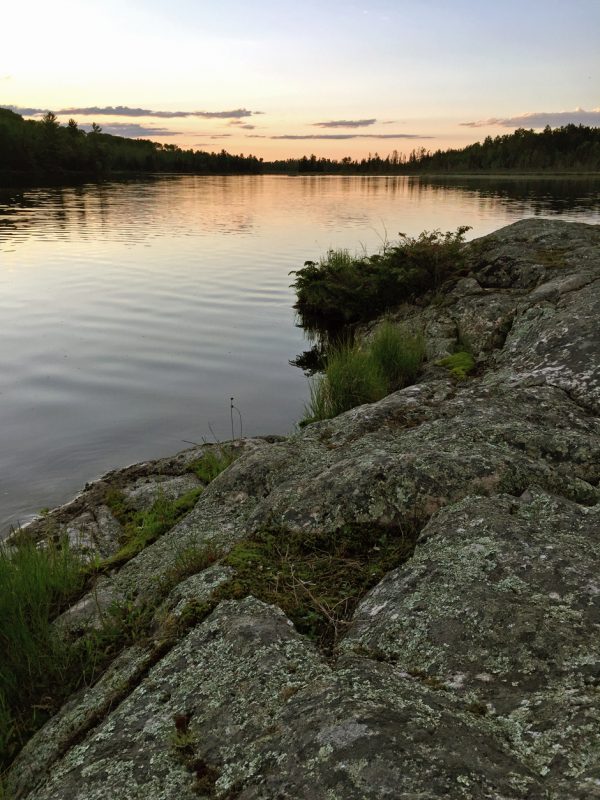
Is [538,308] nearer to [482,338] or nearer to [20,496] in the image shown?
[482,338]

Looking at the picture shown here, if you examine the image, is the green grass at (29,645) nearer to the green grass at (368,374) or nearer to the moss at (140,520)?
the moss at (140,520)

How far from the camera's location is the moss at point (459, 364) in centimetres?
941

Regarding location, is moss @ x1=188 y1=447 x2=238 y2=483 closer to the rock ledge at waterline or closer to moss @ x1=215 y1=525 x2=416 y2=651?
the rock ledge at waterline

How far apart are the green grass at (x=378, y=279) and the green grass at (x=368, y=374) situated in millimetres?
5137

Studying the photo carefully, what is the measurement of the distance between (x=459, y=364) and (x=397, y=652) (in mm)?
7641

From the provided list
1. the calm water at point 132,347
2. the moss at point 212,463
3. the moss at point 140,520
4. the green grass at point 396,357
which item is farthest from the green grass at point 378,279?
the moss at point 140,520

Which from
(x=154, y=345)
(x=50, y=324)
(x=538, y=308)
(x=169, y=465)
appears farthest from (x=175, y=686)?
(x=50, y=324)

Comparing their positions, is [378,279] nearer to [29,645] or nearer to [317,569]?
[317,569]

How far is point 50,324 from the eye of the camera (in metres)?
20.1

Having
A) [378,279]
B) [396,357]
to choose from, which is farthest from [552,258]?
[396,357]

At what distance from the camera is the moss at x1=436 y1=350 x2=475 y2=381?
9.41 meters

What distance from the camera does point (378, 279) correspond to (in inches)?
686

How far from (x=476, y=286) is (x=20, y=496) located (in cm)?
1141

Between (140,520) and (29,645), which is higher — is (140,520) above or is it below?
below
